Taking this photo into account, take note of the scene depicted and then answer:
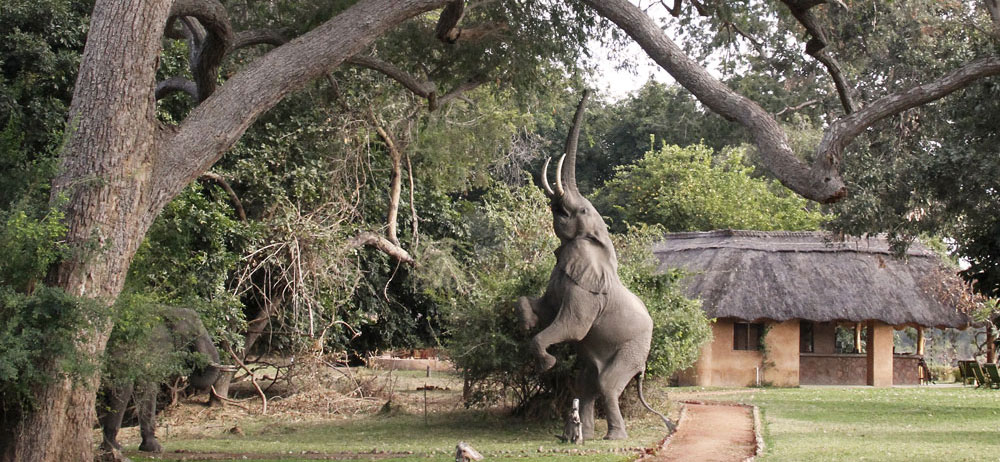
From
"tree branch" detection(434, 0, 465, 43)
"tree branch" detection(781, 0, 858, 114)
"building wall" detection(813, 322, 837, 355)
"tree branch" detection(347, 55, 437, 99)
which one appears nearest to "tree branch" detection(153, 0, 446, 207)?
"tree branch" detection(347, 55, 437, 99)

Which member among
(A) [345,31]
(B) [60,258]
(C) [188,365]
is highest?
(A) [345,31]

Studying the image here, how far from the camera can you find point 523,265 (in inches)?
553

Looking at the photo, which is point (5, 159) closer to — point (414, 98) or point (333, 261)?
point (333, 261)

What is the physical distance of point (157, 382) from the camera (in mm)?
9477

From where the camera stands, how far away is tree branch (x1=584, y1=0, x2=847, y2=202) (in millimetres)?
8000

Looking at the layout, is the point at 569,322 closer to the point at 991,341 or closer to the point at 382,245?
the point at 382,245

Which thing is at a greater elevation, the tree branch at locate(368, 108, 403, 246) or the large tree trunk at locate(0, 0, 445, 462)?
the tree branch at locate(368, 108, 403, 246)

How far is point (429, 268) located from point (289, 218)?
3.30 metres

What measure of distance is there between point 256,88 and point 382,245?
929cm

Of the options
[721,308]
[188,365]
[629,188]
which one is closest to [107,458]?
[188,365]

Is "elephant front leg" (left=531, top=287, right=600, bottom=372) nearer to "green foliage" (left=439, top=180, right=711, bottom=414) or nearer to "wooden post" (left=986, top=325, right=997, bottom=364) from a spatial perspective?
"green foliage" (left=439, top=180, right=711, bottom=414)

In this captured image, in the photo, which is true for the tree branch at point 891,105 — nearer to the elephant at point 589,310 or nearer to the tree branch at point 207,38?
the elephant at point 589,310

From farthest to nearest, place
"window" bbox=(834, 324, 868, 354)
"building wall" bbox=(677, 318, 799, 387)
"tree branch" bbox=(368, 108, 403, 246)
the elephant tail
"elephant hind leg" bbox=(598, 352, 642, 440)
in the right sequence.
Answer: "window" bbox=(834, 324, 868, 354) → "building wall" bbox=(677, 318, 799, 387) → "tree branch" bbox=(368, 108, 403, 246) → the elephant tail → "elephant hind leg" bbox=(598, 352, 642, 440)

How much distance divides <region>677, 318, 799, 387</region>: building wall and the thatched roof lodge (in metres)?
0.02
